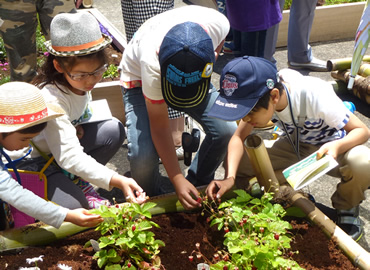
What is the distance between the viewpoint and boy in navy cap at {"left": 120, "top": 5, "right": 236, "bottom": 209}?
6.67 ft

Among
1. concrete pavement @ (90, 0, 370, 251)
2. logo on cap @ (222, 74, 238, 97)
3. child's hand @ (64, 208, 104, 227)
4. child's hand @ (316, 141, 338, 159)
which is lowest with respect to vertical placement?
concrete pavement @ (90, 0, 370, 251)

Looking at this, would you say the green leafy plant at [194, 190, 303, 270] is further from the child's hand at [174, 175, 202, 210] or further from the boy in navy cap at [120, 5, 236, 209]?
the boy in navy cap at [120, 5, 236, 209]

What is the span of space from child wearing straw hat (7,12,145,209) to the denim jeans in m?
0.28

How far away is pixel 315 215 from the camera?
2.20 metres

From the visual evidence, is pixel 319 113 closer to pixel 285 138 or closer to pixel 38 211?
pixel 285 138

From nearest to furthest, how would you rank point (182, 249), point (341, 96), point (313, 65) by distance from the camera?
point (182, 249), point (341, 96), point (313, 65)

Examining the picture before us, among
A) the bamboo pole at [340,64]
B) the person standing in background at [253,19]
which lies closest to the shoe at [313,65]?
the bamboo pole at [340,64]

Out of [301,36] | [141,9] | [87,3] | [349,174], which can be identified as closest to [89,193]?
[141,9]

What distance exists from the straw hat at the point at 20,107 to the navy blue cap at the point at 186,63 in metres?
0.57

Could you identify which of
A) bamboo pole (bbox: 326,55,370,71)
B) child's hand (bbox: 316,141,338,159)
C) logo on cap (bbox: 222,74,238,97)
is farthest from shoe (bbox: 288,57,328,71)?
logo on cap (bbox: 222,74,238,97)

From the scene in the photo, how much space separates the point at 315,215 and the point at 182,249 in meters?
0.65

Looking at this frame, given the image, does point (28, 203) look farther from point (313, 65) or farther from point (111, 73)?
point (313, 65)

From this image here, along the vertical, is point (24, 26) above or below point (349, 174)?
above

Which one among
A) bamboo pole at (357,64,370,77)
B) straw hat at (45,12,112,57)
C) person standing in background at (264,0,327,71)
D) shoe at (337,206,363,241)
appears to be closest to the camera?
straw hat at (45,12,112,57)
